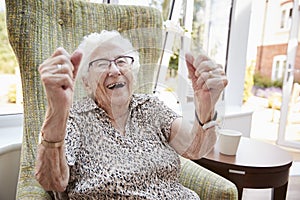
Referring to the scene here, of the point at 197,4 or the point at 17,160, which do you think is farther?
the point at 197,4

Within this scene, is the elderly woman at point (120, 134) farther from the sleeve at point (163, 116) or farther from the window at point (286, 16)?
the window at point (286, 16)

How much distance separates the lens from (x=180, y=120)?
113 cm

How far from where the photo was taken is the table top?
1.45m

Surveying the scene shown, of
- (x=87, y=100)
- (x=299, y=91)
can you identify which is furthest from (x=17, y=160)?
(x=299, y=91)

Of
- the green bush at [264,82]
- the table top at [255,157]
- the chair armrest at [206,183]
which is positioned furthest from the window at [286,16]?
the chair armrest at [206,183]

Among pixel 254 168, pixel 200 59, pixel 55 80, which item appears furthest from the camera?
pixel 254 168

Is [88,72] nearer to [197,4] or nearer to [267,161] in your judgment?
[267,161]

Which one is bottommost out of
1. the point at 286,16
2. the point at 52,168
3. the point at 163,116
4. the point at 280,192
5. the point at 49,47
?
the point at 280,192

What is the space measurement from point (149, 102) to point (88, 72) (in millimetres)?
256

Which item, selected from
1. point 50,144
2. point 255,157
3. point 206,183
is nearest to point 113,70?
point 50,144

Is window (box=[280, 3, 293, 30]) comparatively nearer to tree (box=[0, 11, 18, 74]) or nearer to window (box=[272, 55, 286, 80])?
window (box=[272, 55, 286, 80])

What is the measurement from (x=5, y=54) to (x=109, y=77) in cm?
83

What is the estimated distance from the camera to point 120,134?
3.48ft

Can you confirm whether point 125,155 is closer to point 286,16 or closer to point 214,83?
point 214,83
